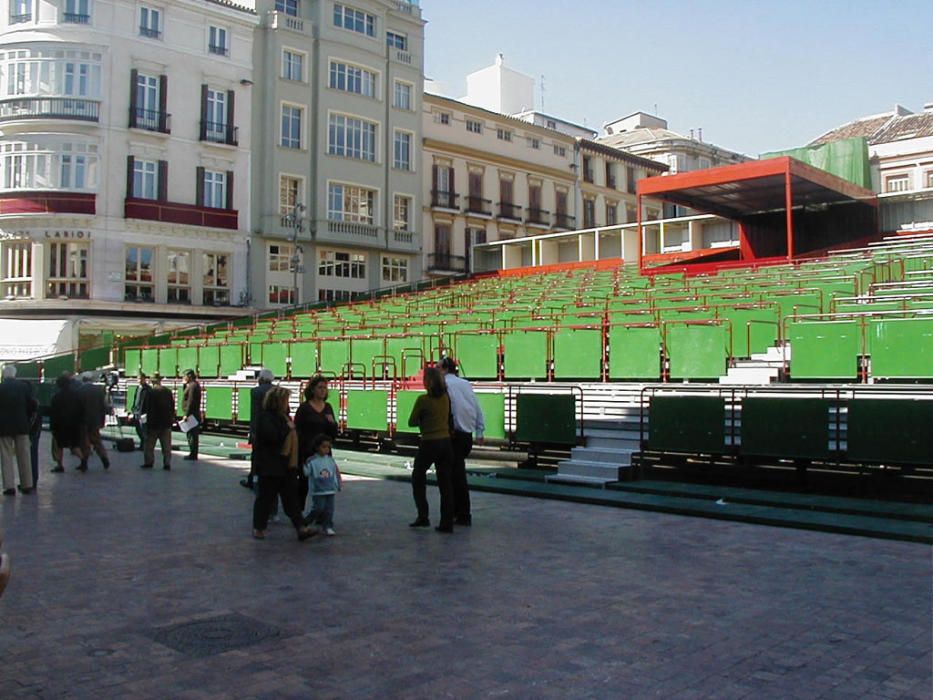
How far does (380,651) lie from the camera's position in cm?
548

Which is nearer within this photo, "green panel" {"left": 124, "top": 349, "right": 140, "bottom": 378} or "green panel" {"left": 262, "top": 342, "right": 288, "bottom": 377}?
"green panel" {"left": 262, "top": 342, "right": 288, "bottom": 377}

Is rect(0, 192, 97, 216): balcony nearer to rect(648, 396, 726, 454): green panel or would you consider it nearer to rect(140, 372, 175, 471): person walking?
rect(140, 372, 175, 471): person walking

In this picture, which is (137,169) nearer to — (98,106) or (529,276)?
(98,106)

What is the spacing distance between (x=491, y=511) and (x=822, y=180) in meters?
21.2

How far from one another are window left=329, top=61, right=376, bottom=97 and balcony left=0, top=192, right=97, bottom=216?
14053mm

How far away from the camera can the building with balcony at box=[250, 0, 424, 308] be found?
41.0 metres

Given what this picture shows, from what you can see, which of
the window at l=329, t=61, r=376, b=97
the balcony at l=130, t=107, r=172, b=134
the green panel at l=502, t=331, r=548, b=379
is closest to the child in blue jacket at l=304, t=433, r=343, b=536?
the green panel at l=502, t=331, r=548, b=379

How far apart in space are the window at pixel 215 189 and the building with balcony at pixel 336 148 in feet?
5.00

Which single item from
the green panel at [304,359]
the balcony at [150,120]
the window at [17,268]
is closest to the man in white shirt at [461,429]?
the green panel at [304,359]

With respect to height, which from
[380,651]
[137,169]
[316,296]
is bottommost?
[380,651]

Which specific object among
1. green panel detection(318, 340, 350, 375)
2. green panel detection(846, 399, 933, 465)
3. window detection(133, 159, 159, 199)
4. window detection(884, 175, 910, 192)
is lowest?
green panel detection(846, 399, 933, 465)

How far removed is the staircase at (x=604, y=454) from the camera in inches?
504

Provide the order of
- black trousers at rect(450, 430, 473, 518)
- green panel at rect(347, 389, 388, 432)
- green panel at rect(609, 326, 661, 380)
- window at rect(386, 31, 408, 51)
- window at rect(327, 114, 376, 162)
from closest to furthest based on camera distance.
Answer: black trousers at rect(450, 430, 473, 518) < green panel at rect(609, 326, 661, 380) < green panel at rect(347, 389, 388, 432) < window at rect(327, 114, 376, 162) < window at rect(386, 31, 408, 51)

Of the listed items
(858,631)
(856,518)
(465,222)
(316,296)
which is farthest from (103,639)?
(465,222)
